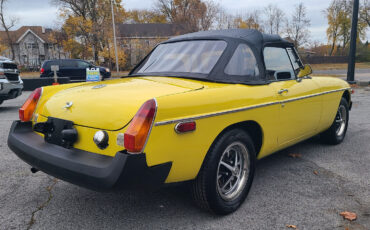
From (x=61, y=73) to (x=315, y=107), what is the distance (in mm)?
18434

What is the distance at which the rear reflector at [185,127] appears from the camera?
2091 mm

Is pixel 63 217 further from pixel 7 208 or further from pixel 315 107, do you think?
pixel 315 107

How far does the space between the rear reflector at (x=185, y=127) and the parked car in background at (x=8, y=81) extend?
7.63 metres

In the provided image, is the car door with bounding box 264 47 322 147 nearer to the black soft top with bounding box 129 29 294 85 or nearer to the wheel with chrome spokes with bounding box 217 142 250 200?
the black soft top with bounding box 129 29 294 85

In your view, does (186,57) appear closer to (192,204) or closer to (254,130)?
(254,130)

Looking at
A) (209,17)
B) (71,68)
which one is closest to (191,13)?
(209,17)

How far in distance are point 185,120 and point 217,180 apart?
0.65m

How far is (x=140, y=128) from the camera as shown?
195 cm

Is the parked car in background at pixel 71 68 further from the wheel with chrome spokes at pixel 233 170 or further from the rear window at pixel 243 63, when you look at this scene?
the wheel with chrome spokes at pixel 233 170

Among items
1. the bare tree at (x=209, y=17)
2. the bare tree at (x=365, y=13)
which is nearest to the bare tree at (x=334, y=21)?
the bare tree at (x=365, y=13)

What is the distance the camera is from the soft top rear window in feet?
9.61

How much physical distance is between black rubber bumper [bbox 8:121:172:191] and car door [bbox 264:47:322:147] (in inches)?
64.1

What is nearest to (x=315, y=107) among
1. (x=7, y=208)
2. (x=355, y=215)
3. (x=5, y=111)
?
(x=355, y=215)

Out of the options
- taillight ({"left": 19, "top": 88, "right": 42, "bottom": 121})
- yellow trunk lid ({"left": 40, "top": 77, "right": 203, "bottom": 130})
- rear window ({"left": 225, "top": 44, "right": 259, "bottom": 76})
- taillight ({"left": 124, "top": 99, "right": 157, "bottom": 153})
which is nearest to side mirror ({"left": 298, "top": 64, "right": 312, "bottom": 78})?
rear window ({"left": 225, "top": 44, "right": 259, "bottom": 76})
